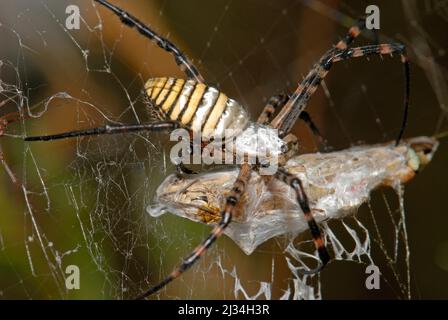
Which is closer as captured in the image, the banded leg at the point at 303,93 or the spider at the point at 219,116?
the spider at the point at 219,116

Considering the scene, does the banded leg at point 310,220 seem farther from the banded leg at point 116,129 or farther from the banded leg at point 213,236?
the banded leg at point 116,129

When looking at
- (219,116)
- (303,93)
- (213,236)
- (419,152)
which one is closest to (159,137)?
(219,116)

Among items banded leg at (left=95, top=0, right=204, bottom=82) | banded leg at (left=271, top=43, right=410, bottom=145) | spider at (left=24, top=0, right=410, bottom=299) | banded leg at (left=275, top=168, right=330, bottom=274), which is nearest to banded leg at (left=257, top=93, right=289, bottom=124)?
spider at (left=24, top=0, right=410, bottom=299)

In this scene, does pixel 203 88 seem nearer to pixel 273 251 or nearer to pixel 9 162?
pixel 9 162

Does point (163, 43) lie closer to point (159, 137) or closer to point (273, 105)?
point (159, 137)

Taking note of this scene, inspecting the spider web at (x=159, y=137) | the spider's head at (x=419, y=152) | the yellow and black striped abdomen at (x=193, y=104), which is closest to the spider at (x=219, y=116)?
the yellow and black striped abdomen at (x=193, y=104)

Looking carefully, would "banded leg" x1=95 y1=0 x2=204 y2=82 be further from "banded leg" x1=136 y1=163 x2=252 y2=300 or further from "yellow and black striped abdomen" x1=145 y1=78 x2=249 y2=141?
"banded leg" x1=136 y1=163 x2=252 y2=300
